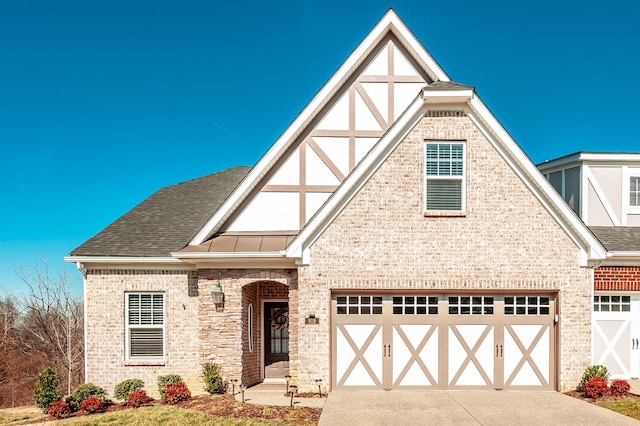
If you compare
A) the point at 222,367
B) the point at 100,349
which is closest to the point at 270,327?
the point at 222,367

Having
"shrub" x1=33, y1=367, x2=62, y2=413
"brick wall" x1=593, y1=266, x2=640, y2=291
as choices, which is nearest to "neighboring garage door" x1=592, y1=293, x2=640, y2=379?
"brick wall" x1=593, y1=266, x2=640, y2=291

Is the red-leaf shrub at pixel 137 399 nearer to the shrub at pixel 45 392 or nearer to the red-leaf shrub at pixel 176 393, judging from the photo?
the red-leaf shrub at pixel 176 393

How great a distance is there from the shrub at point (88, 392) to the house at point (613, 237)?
13864mm

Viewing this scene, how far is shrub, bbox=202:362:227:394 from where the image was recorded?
41.3 feet

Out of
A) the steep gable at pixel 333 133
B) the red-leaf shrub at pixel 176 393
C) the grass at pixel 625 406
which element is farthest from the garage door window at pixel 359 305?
the grass at pixel 625 406

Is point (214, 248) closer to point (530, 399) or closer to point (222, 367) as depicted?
point (222, 367)

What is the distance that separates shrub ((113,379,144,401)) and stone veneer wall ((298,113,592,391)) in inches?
186

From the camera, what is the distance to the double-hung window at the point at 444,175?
40.3 ft

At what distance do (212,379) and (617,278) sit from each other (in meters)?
11.6

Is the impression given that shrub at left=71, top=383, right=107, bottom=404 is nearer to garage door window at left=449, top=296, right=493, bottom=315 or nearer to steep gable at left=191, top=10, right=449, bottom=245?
steep gable at left=191, top=10, right=449, bottom=245

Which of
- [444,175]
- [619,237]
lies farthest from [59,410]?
[619,237]

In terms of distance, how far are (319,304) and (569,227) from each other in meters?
6.66

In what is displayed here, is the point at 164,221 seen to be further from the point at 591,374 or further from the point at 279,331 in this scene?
the point at 591,374

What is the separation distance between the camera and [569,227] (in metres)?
12.1
